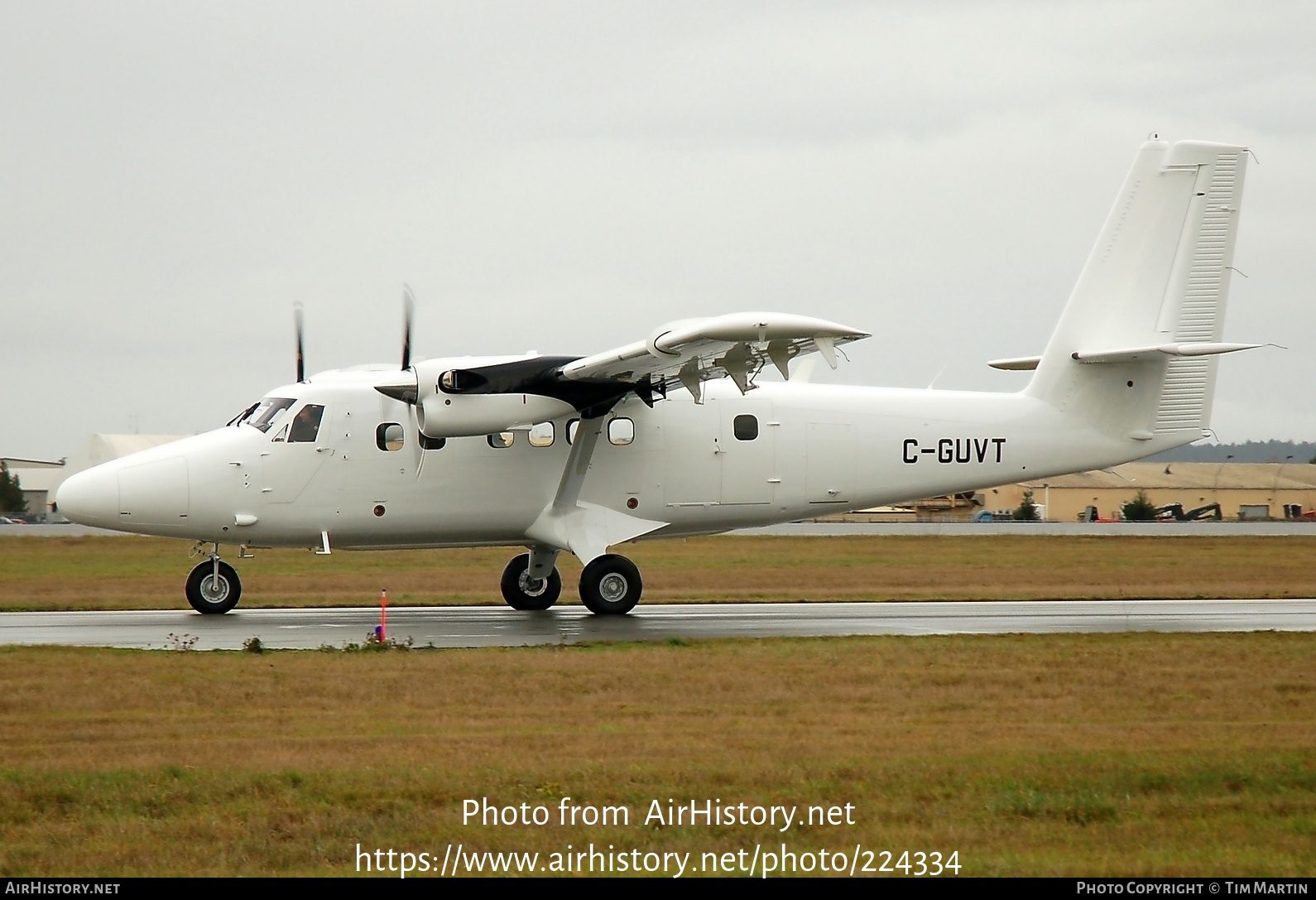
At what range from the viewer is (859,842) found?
7.05 m

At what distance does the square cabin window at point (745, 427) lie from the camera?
19.8 meters

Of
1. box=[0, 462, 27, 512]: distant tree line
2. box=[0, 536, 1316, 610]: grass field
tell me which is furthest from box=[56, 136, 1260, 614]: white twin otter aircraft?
box=[0, 462, 27, 512]: distant tree line

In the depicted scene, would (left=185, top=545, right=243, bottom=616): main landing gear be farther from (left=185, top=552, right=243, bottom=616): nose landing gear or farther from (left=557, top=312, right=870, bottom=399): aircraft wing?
(left=557, top=312, right=870, bottom=399): aircraft wing

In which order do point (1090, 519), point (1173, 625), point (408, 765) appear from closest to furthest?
1. point (408, 765)
2. point (1173, 625)
3. point (1090, 519)

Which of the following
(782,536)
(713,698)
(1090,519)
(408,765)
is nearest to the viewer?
(408,765)

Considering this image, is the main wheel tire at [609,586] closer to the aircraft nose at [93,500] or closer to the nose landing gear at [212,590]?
the nose landing gear at [212,590]

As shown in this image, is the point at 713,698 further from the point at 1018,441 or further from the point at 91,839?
the point at 1018,441

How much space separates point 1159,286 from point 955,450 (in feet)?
12.6

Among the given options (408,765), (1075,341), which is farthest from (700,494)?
(408,765)

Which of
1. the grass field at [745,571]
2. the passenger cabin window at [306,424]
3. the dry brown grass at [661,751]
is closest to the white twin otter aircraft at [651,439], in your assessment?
the passenger cabin window at [306,424]

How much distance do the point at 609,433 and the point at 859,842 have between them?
1254 cm

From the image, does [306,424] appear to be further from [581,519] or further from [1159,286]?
[1159,286]

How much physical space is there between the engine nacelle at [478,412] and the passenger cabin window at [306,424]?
5.79 feet

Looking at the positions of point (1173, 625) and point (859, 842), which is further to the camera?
point (1173, 625)
